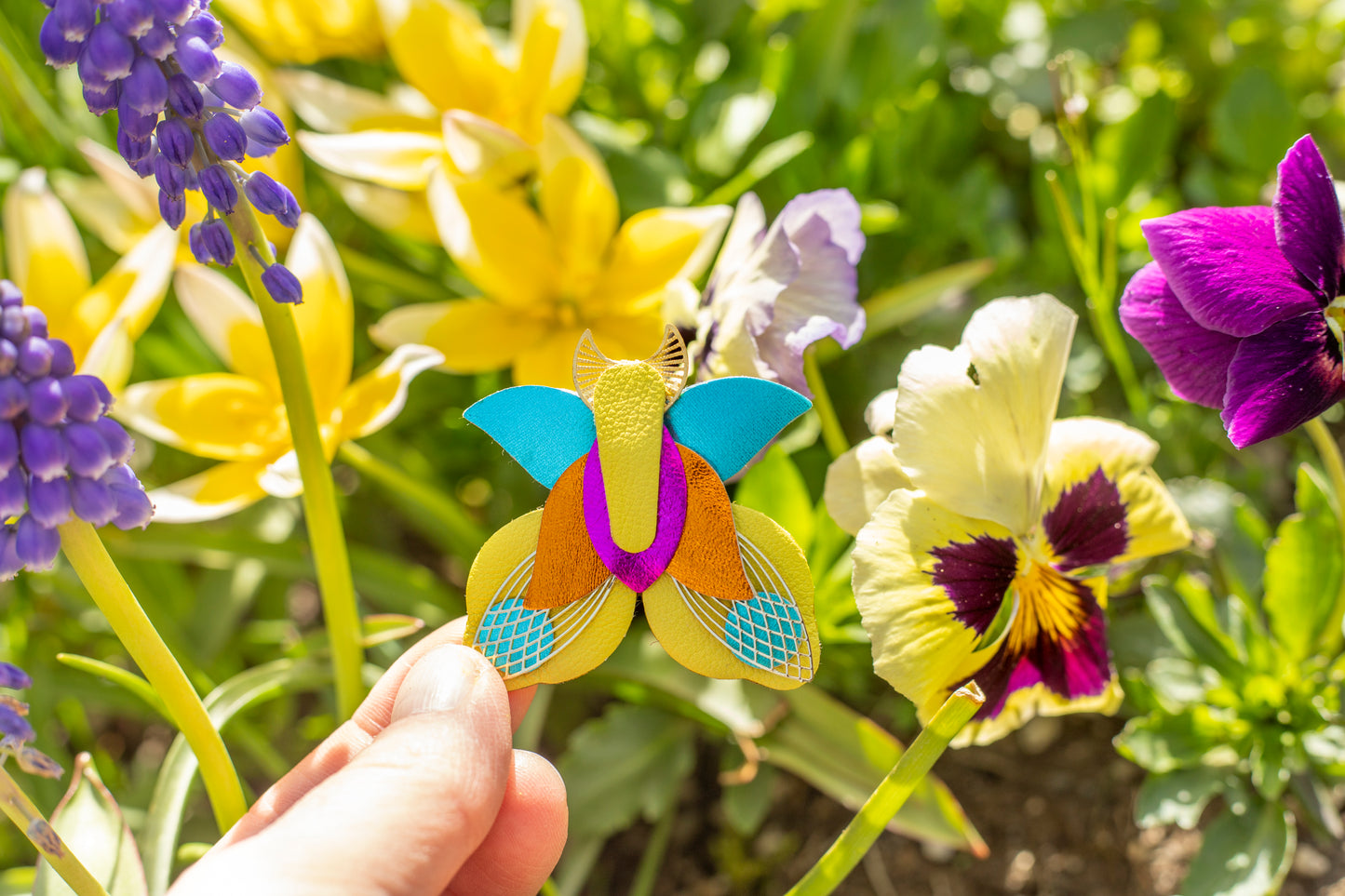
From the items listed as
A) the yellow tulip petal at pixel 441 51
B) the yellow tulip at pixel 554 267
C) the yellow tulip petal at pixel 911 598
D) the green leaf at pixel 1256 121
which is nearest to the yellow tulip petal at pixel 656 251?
the yellow tulip at pixel 554 267

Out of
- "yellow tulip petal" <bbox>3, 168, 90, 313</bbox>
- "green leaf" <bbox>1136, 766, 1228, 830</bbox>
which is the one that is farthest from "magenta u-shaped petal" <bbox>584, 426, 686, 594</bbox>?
"yellow tulip petal" <bbox>3, 168, 90, 313</bbox>

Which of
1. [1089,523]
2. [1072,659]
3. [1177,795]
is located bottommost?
[1177,795]

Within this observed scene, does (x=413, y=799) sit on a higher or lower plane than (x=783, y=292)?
lower

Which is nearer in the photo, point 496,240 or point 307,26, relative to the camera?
point 496,240

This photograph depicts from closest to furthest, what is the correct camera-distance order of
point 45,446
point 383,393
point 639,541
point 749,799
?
point 45,446 → point 639,541 → point 383,393 → point 749,799

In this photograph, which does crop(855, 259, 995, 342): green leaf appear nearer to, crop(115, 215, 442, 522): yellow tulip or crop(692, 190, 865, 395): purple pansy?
crop(692, 190, 865, 395): purple pansy

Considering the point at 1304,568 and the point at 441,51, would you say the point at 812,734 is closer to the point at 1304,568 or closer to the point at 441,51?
the point at 1304,568

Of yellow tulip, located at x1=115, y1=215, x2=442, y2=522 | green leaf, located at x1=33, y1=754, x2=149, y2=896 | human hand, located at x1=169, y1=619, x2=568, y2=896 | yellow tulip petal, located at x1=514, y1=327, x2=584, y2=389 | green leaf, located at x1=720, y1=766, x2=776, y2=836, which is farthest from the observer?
green leaf, located at x1=720, y1=766, x2=776, y2=836

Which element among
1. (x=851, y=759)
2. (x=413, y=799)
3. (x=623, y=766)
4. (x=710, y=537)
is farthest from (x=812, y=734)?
(x=413, y=799)
